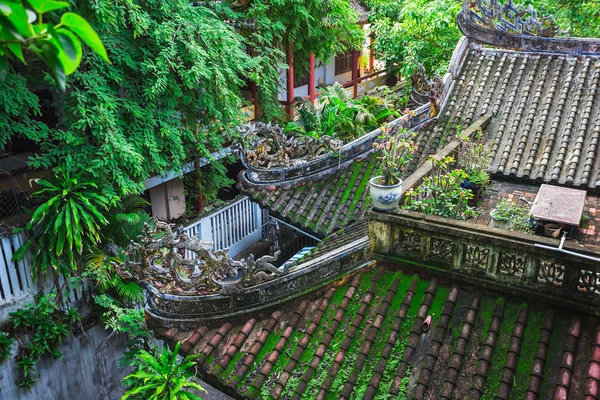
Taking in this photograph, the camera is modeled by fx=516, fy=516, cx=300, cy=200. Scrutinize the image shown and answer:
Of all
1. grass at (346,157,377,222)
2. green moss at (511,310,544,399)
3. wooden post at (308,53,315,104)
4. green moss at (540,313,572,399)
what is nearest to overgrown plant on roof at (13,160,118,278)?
grass at (346,157,377,222)

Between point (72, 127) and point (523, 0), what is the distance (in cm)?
1557

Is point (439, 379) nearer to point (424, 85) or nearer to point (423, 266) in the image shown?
point (423, 266)

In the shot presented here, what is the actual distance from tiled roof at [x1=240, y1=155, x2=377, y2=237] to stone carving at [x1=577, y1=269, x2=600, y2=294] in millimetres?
4968

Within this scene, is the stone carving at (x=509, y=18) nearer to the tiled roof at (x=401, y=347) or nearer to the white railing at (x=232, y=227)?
the white railing at (x=232, y=227)

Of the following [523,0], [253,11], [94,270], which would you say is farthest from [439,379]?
[523,0]

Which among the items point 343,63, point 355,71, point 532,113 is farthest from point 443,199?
point 343,63

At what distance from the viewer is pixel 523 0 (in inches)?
707

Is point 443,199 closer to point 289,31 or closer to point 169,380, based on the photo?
point 169,380

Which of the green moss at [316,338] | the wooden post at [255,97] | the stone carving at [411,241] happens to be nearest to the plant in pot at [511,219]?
the stone carving at [411,241]

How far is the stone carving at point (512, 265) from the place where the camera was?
19.1 feet

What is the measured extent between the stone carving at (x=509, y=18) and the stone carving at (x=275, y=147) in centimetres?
508

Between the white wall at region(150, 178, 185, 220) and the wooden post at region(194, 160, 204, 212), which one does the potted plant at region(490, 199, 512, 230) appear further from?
the white wall at region(150, 178, 185, 220)

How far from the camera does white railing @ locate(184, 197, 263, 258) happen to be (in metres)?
14.2

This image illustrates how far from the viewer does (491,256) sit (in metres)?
5.97
